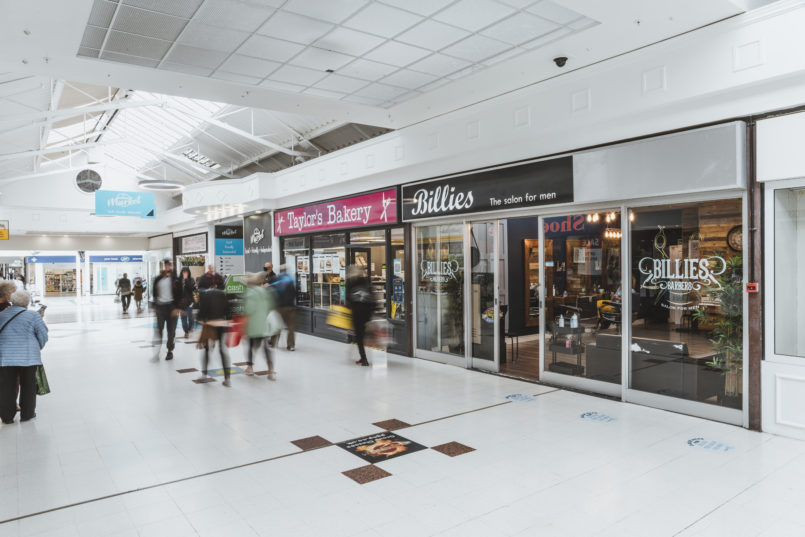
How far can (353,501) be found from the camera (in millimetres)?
3227

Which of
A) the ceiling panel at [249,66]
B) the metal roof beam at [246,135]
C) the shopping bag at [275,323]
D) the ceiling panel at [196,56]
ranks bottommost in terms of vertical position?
the shopping bag at [275,323]

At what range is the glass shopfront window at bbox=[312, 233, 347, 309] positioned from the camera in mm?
10078

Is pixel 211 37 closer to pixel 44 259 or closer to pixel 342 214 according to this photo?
pixel 342 214

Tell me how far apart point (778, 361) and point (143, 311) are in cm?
1798

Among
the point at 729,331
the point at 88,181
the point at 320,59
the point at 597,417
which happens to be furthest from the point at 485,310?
the point at 88,181

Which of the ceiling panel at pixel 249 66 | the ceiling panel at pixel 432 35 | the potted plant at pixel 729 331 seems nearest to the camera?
the ceiling panel at pixel 432 35

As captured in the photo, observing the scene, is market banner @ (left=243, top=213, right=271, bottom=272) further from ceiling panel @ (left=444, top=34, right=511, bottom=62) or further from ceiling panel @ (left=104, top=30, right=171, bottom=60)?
ceiling panel @ (left=444, top=34, right=511, bottom=62)

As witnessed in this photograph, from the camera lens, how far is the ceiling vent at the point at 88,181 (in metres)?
18.6

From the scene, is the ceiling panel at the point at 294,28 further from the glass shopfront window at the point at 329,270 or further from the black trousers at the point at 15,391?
the glass shopfront window at the point at 329,270

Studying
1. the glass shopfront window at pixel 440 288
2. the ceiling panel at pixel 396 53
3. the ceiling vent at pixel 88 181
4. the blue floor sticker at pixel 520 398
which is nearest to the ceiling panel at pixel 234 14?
the ceiling panel at pixel 396 53

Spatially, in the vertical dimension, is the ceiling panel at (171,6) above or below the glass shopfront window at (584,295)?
above

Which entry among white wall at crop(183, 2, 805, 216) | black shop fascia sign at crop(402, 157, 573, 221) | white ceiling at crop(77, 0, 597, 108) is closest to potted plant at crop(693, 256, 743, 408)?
white wall at crop(183, 2, 805, 216)

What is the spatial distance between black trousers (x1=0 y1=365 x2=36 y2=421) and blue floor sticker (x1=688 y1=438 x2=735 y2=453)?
6.05m

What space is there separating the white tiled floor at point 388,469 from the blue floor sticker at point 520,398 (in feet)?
0.36
